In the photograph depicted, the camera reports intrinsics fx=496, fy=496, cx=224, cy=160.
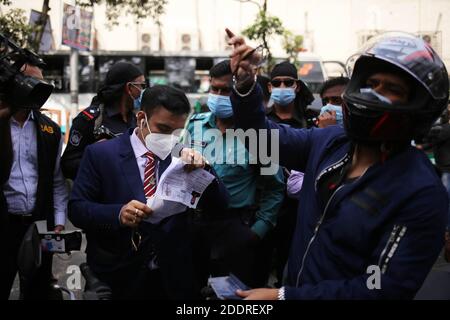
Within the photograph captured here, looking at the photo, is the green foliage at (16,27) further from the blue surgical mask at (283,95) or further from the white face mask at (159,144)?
the white face mask at (159,144)

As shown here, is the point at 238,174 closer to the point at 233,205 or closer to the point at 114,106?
the point at 233,205

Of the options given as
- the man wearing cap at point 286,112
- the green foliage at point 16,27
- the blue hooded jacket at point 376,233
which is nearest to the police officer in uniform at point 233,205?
the man wearing cap at point 286,112

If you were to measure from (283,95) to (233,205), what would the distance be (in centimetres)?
132

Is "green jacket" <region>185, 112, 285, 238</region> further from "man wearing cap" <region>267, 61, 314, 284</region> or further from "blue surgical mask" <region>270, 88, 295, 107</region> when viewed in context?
"blue surgical mask" <region>270, 88, 295, 107</region>

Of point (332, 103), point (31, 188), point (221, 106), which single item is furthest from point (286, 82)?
point (31, 188)

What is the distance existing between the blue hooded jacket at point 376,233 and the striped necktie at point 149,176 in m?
0.93

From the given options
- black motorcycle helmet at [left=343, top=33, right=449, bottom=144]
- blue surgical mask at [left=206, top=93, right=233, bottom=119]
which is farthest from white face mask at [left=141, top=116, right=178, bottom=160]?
black motorcycle helmet at [left=343, top=33, right=449, bottom=144]

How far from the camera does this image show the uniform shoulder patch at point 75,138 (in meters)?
3.29

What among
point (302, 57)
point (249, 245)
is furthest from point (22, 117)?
point (302, 57)

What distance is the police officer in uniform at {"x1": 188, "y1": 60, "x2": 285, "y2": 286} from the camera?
10.2 feet

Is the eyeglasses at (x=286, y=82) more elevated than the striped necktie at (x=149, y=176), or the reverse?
the eyeglasses at (x=286, y=82)

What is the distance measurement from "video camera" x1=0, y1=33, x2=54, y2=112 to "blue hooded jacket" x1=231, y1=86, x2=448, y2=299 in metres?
1.58

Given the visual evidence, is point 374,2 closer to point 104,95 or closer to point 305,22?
point 305,22

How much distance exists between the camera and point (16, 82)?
8.38 ft
